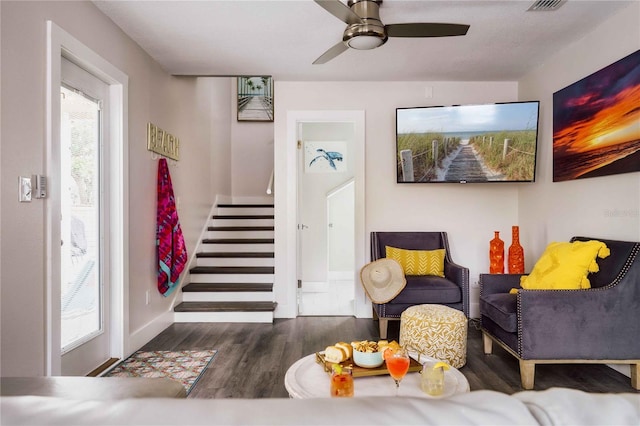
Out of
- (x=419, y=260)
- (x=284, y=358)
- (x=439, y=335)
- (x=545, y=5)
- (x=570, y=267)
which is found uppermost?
(x=545, y=5)

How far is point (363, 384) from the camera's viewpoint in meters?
1.91

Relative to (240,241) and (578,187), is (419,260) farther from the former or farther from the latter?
Answer: (240,241)

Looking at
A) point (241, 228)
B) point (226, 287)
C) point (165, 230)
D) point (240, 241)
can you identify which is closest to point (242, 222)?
point (241, 228)

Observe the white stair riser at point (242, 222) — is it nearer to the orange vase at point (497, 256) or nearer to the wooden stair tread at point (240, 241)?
the wooden stair tread at point (240, 241)

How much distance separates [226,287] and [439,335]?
8.38ft

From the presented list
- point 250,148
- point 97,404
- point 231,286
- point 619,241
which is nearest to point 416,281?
point 619,241

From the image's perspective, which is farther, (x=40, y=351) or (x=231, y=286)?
(x=231, y=286)

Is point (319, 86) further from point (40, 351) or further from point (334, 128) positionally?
point (40, 351)

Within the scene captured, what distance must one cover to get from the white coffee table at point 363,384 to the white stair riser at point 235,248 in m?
3.28

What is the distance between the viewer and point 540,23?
10.3 feet

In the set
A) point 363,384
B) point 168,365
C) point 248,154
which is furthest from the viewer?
point 248,154

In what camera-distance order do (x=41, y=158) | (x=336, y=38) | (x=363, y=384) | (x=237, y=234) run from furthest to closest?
(x=237, y=234) → (x=336, y=38) → (x=41, y=158) → (x=363, y=384)

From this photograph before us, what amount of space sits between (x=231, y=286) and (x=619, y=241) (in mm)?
3572

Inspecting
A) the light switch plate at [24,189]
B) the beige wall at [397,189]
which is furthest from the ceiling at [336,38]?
the light switch plate at [24,189]
